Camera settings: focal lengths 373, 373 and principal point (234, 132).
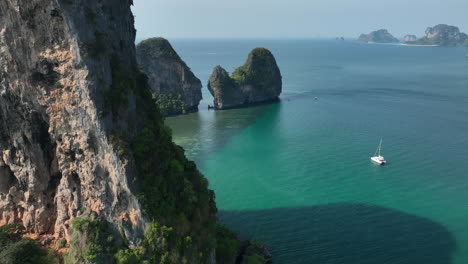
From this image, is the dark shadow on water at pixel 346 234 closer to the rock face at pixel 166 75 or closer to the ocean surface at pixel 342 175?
the ocean surface at pixel 342 175

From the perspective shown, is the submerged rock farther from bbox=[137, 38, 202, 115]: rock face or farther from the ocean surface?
bbox=[137, 38, 202, 115]: rock face

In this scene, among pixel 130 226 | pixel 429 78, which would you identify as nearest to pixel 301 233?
pixel 130 226

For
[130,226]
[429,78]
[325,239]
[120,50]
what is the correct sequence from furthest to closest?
[429,78]
[325,239]
[120,50]
[130,226]

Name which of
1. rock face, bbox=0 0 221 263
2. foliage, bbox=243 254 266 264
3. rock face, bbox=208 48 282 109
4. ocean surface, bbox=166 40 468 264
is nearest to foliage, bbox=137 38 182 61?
rock face, bbox=208 48 282 109

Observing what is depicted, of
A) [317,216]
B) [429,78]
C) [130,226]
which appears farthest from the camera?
[429,78]

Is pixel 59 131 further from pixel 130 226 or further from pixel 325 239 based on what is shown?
pixel 325 239

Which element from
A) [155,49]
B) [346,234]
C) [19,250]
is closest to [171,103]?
[155,49]

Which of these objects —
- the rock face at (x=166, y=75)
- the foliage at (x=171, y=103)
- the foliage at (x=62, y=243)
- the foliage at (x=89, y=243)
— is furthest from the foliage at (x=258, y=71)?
the foliage at (x=89, y=243)
